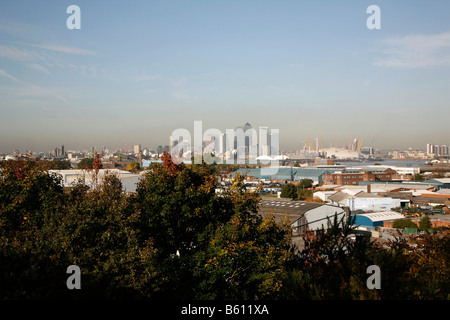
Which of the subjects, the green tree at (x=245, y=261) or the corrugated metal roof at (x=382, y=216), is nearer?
the green tree at (x=245, y=261)

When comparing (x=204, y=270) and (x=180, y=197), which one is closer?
(x=204, y=270)

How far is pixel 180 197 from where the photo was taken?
738cm

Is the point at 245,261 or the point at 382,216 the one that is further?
the point at 382,216

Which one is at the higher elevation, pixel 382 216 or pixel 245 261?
pixel 245 261

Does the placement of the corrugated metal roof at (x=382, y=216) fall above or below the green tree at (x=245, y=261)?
below

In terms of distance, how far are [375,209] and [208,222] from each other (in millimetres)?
20636

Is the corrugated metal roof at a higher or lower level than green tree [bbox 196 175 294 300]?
lower

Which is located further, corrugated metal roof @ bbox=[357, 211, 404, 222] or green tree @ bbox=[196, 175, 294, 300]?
corrugated metal roof @ bbox=[357, 211, 404, 222]

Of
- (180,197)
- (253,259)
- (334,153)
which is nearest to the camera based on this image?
(253,259)

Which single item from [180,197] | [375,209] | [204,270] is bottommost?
[375,209]
